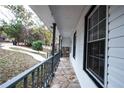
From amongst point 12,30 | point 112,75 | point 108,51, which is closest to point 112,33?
point 108,51

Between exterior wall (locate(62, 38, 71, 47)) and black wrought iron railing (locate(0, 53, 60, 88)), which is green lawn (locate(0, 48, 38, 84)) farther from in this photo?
black wrought iron railing (locate(0, 53, 60, 88))

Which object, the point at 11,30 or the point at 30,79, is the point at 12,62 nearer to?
the point at 11,30

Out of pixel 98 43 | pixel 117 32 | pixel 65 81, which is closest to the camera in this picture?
pixel 117 32

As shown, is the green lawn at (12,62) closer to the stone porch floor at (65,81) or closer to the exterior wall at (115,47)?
the stone porch floor at (65,81)

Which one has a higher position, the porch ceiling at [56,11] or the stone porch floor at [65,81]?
the porch ceiling at [56,11]

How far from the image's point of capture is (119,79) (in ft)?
5.47

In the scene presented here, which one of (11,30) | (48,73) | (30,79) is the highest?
(11,30)

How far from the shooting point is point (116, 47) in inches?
70.3

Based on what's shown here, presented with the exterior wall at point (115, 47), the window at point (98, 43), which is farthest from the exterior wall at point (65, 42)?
the exterior wall at point (115, 47)

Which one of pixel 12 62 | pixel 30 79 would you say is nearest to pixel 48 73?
pixel 30 79

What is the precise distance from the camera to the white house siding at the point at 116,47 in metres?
1.64

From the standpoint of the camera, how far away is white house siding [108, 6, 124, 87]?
1.64 m
